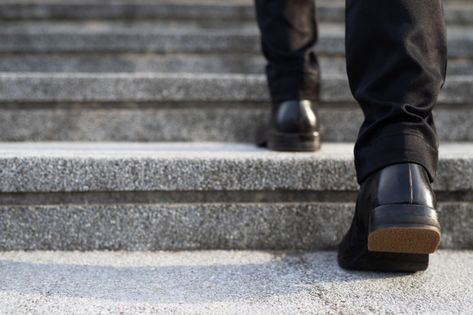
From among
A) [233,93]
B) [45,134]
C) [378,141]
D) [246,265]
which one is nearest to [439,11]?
[378,141]

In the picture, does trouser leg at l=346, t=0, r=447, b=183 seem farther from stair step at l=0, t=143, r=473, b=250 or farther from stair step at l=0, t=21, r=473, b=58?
stair step at l=0, t=21, r=473, b=58

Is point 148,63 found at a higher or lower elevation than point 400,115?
lower

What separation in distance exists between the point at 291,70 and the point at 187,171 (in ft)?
1.14

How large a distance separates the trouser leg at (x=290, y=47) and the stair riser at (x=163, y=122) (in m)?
0.21

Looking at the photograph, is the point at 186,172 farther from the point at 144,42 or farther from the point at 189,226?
the point at 144,42

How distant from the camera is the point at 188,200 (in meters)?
1.05

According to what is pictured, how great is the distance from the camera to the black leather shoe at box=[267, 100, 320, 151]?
44.6 inches

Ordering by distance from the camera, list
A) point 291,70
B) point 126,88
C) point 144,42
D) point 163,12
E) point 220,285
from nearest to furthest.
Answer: point 220,285 < point 291,70 < point 126,88 < point 144,42 < point 163,12

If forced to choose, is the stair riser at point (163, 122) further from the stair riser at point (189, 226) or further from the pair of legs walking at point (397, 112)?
the pair of legs walking at point (397, 112)

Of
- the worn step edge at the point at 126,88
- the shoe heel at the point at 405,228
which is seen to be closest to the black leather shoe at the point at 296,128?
the worn step edge at the point at 126,88

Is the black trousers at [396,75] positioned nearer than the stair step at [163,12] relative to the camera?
Yes

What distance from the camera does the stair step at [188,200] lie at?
3.35 ft

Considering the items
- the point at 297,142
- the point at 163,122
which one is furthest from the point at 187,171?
the point at 163,122

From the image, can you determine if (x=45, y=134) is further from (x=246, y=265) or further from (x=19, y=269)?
(x=246, y=265)
